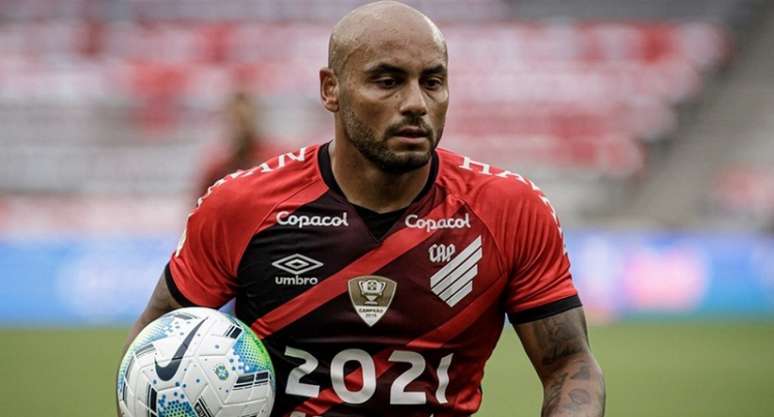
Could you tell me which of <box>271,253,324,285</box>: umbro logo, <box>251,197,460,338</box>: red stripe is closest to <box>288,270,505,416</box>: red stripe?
<box>251,197,460,338</box>: red stripe

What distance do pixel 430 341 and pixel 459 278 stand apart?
0.75 feet

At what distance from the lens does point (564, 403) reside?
13.0 ft

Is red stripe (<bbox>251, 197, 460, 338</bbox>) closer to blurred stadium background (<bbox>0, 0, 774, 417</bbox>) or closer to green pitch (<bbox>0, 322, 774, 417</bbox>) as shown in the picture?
green pitch (<bbox>0, 322, 774, 417</bbox>)

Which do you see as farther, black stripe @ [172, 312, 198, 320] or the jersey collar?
the jersey collar

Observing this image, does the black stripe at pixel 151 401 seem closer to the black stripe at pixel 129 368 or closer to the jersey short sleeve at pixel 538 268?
the black stripe at pixel 129 368

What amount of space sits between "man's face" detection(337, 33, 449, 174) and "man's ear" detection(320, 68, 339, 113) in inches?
6.0

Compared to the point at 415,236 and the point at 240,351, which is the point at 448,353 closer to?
the point at 415,236

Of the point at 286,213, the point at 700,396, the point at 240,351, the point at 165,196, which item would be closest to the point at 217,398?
the point at 240,351

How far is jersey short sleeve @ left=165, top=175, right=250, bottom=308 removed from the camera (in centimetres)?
419

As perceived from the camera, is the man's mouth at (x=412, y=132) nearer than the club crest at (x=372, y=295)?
Yes

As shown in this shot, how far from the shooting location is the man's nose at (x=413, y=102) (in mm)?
3869

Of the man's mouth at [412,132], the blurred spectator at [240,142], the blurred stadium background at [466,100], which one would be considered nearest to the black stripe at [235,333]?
the man's mouth at [412,132]

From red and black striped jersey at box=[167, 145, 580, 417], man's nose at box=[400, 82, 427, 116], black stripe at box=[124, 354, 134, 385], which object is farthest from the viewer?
red and black striped jersey at box=[167, 145, 580, 417]

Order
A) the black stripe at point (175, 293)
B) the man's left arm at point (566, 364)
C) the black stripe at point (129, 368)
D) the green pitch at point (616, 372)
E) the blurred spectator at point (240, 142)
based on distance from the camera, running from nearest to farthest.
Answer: the black stripe at point (129, 368), the man's left arm at point (566, 364), the black stripe at point (175, 293), the blurred spectator at point (240, 142), the green pitch at point (616, 372)
